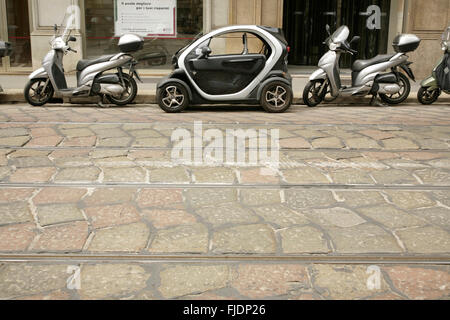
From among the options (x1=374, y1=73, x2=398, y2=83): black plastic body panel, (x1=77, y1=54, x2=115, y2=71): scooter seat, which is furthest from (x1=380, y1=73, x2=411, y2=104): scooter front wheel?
(x1=77, y1=54, x2=115, y2=71): scooter seat

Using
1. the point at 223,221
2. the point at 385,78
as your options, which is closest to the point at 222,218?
the point at 223,221

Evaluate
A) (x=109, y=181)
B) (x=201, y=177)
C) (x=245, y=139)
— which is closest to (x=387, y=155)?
(x=245, y=139)

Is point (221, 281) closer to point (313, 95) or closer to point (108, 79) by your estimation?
point (108, 79)

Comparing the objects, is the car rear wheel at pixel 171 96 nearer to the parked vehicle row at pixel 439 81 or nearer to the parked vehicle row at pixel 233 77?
the parked vehicle row at pixel 233 77

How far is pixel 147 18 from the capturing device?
39.3 ft

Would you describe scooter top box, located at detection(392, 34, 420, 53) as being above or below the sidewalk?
above

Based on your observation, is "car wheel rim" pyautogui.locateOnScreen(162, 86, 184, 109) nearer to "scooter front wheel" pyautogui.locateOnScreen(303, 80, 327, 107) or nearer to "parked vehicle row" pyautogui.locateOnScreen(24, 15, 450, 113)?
"parked vehicle row" pyautogui.locateOnScreen(24, 15, 450, 113)

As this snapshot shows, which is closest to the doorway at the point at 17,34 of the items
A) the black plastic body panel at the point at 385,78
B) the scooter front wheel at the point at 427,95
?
the black plastic body panel at the point at 385,78

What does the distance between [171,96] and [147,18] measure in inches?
202

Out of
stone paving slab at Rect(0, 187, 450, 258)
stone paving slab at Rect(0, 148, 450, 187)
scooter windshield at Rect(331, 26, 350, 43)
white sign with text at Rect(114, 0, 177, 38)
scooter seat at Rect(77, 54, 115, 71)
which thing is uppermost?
white sign with text at Rect(114, 0, 177, 38)

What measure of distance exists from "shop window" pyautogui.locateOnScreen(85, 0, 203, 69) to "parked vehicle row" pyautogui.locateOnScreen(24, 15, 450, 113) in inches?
137

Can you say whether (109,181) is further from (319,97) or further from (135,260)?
(319,97)

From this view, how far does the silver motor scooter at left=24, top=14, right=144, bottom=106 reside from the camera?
8.00 meters
